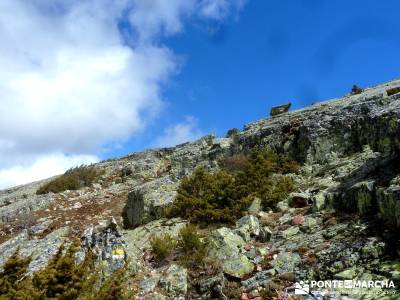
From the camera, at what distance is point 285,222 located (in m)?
16.3

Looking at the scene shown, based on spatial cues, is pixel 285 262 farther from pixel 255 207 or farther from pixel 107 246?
pixel 107 246

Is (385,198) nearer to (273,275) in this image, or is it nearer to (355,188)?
(355,188)

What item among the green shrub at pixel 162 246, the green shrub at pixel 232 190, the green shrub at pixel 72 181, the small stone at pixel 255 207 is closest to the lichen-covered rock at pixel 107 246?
the green shrub at pixel 162 246

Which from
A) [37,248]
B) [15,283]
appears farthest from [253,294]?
[37,248]

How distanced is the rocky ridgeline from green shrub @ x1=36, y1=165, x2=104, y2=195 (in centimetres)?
402

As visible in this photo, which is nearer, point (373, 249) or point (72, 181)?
point (373, 249)

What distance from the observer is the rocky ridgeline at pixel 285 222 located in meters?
12.1

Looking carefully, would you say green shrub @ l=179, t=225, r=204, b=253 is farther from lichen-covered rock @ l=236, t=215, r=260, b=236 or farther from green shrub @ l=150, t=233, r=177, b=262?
Result: lichen-covered rock @ l=236, t=215, r=260, b=236

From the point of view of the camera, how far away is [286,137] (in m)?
24.4

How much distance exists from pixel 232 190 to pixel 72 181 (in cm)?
1728

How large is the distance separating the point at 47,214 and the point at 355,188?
1736 centimetres

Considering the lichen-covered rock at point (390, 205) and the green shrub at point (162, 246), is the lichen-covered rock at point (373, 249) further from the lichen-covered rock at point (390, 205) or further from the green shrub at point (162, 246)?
the green shrub at point (162, 246)

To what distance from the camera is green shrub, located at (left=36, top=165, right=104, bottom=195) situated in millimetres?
31844

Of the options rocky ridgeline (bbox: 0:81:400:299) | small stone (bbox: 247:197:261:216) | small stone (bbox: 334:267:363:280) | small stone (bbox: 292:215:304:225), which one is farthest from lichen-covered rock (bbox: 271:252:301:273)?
small stone (bbox: 247:197:261:216)
